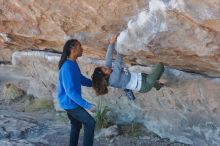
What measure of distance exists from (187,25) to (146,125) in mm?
2461

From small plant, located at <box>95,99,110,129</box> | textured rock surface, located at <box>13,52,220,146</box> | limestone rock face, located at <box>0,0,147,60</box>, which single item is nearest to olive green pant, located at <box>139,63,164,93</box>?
textured rock surface, located at <box>13,52,220,146</box>

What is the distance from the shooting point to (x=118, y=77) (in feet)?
18.5

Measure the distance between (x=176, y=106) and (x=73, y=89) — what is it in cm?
181

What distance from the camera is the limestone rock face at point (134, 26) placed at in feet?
15.3

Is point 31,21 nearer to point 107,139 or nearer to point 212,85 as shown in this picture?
point 107,139

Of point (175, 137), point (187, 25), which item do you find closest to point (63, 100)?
point (187, 25)

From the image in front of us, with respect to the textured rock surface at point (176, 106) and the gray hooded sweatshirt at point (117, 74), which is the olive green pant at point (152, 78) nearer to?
the gray hooded sweatshirt at point (117, 74)

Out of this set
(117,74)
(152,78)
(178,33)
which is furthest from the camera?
(152,78)

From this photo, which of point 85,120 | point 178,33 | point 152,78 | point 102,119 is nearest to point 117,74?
point 152,78

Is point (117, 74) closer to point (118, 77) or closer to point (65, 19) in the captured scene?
point (118, 77)

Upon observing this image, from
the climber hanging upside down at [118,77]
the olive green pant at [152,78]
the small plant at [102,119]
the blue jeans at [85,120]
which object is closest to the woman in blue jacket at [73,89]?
the blue jeans at [85,120]

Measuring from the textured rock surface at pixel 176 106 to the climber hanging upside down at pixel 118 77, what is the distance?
0.43 meters

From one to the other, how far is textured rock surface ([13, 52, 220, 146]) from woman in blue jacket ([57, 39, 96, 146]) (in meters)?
1.33

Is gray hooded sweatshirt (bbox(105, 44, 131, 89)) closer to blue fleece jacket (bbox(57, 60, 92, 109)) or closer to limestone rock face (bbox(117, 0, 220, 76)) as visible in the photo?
limestone rock face (bbox(117, 0, 220, 76))
